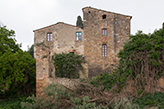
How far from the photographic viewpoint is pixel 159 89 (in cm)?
655

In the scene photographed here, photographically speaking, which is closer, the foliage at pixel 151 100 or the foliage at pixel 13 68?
the foliage at pixel 151 100

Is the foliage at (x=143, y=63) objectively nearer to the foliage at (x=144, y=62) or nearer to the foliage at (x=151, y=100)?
the foliage at (x=144, y=62)

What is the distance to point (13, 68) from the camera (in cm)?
1108

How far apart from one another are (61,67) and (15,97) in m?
5.65

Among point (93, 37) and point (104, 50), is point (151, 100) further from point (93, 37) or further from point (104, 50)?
point (93, 37)

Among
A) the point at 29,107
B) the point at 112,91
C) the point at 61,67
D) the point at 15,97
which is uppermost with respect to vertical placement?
the point at 61,67

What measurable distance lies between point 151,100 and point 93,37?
9.85 meters

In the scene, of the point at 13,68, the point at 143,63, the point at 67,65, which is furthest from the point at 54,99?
the point at 13,68

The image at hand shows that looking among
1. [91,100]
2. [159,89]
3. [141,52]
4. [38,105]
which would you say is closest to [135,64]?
[141,52]

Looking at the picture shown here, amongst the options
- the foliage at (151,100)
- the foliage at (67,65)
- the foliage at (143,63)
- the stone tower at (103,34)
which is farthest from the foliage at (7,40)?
the foliage at (151,100)

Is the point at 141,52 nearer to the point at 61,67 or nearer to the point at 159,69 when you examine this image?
the point at 159,69

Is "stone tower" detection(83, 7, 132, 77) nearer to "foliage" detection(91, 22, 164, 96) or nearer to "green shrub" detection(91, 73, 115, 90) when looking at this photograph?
"green shrub" detection(91, 73, 115, 90)

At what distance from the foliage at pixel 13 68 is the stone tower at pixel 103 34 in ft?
19.9

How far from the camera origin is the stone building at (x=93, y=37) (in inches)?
569
